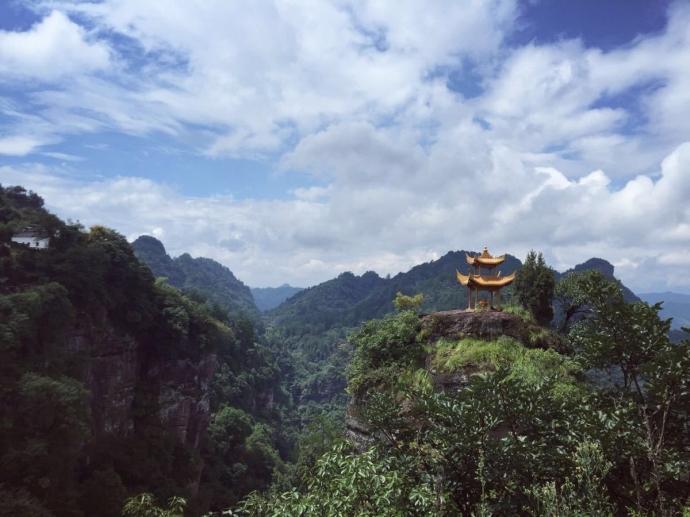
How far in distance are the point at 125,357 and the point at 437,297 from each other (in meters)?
109

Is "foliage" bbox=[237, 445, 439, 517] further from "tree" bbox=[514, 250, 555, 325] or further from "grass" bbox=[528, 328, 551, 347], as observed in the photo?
"tree" bbox=[514, 250, 555, 325]

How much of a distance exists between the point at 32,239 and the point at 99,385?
11.0 m

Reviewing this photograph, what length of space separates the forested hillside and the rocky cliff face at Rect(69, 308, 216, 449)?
89 millimetres

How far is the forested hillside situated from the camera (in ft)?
72.9

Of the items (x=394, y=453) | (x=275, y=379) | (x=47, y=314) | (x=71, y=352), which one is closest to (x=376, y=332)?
(x=394, y=453)

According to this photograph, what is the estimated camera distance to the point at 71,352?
1169 inches

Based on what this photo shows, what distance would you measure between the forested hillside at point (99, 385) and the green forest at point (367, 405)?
0.12 meters

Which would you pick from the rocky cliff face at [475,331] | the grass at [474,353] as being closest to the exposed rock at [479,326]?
the rocky cliff face at [475,331]


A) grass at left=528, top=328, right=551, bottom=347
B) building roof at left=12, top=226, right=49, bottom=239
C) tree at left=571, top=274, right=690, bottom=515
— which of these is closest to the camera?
tree at left=571, top=274, right=690, bottom=515

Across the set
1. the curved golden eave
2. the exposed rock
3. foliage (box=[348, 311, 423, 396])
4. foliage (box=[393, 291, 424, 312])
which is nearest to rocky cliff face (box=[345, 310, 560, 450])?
the exposed rock

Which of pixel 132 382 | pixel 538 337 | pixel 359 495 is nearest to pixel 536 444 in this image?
pixel 359 495

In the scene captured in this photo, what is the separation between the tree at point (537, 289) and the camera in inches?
672

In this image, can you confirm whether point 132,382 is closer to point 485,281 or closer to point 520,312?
point 485,281

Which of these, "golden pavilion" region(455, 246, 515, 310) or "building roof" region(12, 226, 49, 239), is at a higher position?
"building roof" region(12, 226, 49, 239)
